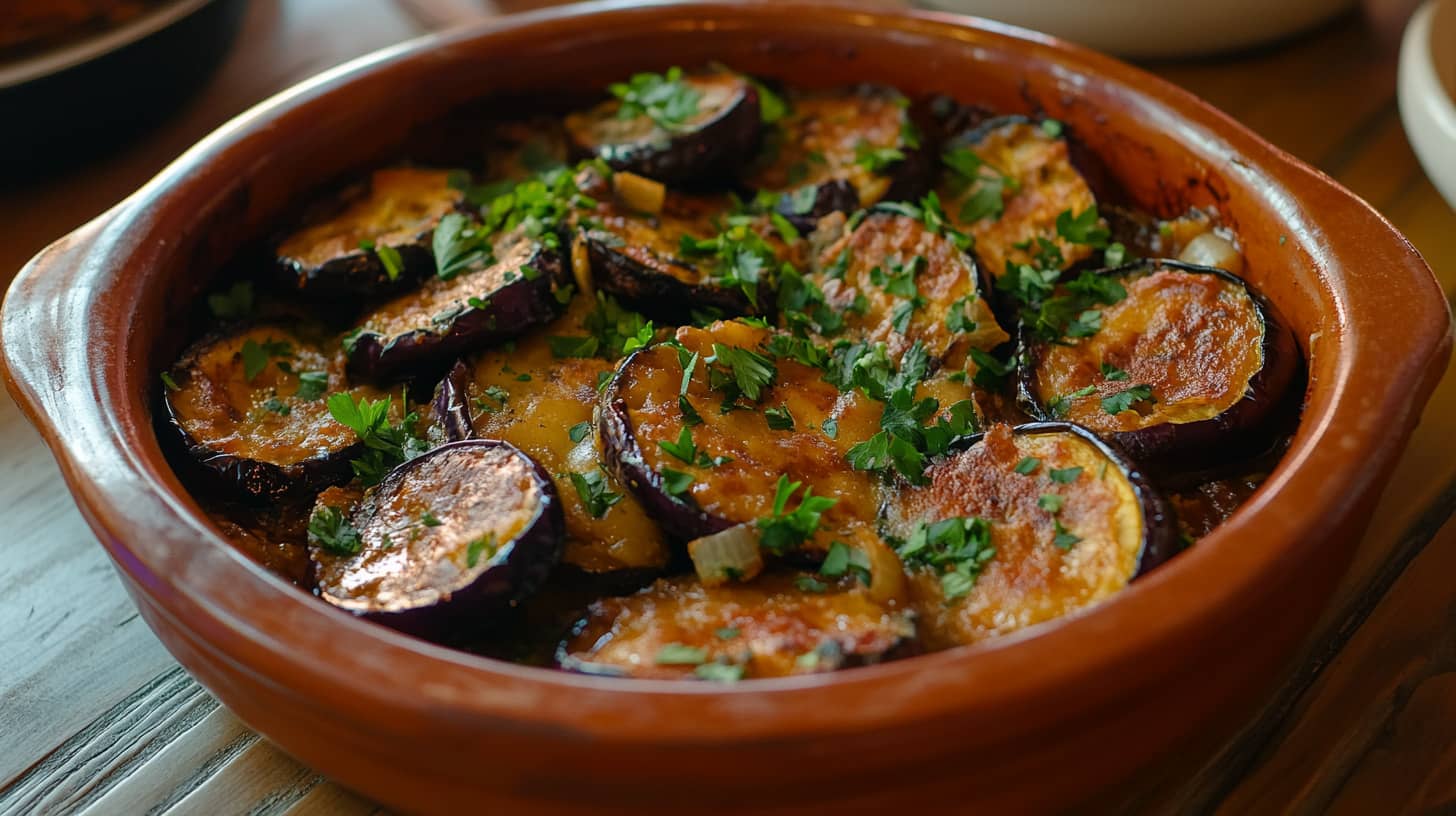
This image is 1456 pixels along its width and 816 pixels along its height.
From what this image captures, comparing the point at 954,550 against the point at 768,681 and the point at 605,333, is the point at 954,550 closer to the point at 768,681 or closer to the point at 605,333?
the point at 768,681

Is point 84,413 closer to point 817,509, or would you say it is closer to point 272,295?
point 272,295

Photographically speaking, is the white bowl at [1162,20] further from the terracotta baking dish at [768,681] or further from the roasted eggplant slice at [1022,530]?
the roasted eggplant slice at [1022,530]

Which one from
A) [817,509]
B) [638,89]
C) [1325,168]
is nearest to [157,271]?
Result: [638,89]

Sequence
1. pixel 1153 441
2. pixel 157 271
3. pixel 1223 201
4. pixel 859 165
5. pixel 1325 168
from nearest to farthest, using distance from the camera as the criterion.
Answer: pixel 1153 441
pixel 157 271
pixel 1223 201
pixel 859 165
pixel 1325 168

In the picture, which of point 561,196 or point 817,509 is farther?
point 561,196

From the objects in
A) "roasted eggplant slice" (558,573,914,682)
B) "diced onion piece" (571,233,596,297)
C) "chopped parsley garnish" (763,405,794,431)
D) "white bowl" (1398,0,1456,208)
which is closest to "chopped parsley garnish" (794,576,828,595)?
"roasted eggplant slice" (558,573,914,682)

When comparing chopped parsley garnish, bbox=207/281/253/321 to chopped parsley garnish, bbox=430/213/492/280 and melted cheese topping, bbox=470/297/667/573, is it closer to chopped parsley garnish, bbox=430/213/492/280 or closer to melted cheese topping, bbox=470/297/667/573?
chopped parsley garnish, bbox=430/213/492/280
